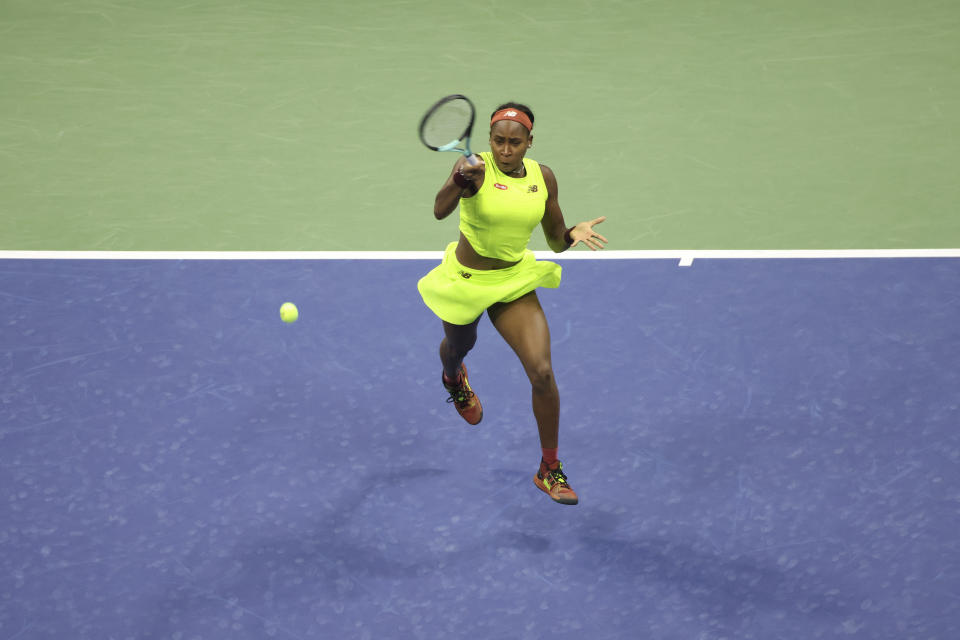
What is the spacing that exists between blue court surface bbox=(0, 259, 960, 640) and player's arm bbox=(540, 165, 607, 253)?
3.95ft

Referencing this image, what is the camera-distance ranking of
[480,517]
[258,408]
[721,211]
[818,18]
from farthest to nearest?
[818,18], [721,211], [258,408], [480,517]

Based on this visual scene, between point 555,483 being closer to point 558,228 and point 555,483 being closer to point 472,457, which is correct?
point 472,457

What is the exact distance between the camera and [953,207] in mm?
9031

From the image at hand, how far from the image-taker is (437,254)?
27.8 feet

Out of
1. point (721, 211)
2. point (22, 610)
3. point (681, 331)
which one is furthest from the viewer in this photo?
point (721, 211)

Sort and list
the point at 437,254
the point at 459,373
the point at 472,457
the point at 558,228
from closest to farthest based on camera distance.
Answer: the point at 558,228 < the point at 472,457 < the point at 459,373 < the point at 437,254

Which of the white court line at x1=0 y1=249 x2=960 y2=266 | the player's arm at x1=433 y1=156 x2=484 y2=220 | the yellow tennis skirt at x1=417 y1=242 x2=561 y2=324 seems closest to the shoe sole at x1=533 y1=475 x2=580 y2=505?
the yellow tennis skirt at x1=417 y1=242 x2=561 y2=324

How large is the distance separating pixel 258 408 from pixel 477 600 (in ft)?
6.90

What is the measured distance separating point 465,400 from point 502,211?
4.57ft

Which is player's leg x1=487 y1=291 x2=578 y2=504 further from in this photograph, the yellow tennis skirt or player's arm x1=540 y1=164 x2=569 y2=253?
player's arm x1=540 y1=164 x2=569 y2=253

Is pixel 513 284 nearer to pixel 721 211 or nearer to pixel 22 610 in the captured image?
pixel 22 610

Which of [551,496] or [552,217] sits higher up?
[552,217]

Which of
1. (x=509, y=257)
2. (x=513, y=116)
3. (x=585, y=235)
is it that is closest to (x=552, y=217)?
(x=585, y=235)

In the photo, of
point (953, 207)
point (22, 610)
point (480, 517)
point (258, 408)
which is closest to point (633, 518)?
point (480, 517)
